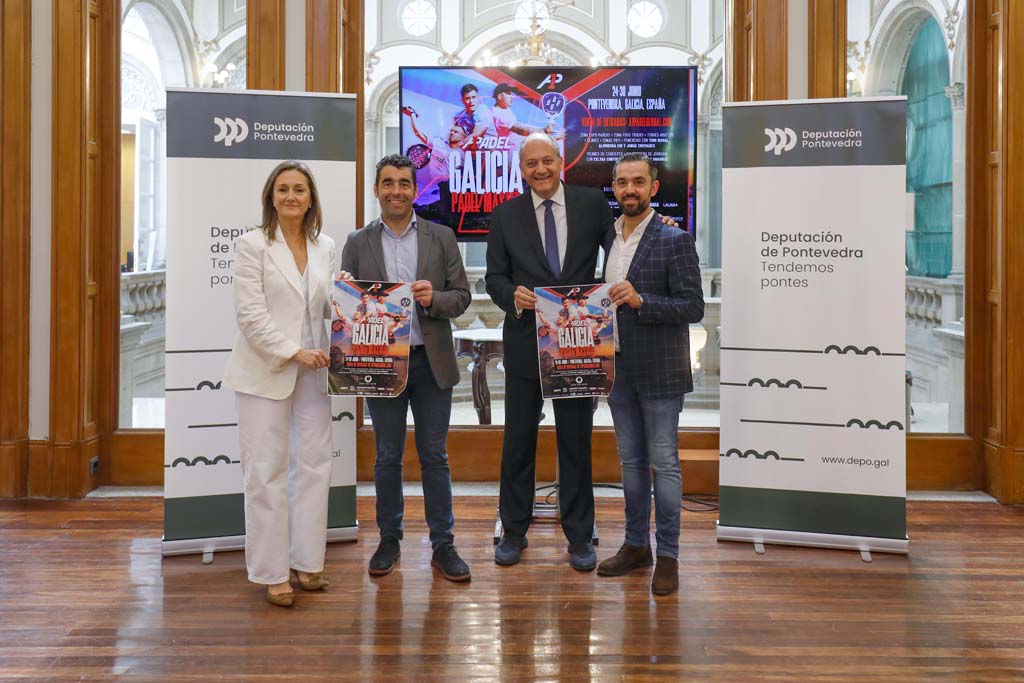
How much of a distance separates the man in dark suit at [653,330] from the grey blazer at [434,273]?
566 millimetres

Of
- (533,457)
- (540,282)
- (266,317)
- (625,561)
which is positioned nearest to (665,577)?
(625,561)

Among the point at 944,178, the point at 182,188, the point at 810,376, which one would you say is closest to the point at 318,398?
the point at 182,188

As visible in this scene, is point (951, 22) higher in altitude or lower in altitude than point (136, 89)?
higher

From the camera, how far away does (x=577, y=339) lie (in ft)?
11.1

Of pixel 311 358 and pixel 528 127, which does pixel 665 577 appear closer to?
pixel 311 358

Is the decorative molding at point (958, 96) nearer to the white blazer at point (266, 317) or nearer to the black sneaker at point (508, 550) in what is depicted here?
the black sneaker at point (508, 550)

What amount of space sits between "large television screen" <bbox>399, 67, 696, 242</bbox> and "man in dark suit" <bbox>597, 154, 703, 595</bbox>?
1271mm

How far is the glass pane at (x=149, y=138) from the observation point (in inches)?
193

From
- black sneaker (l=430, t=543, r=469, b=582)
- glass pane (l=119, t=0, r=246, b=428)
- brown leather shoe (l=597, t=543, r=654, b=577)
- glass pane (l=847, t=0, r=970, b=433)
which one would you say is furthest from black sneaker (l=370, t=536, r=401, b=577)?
glass pane (l=847, t=0, r=970, b=433)

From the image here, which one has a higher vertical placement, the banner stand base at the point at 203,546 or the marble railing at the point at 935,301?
the marble railing at the point at 935,301

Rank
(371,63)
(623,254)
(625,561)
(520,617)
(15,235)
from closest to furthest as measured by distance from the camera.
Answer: (520,617) → (623,254) → (625,561) → (15,235) → (371,63)

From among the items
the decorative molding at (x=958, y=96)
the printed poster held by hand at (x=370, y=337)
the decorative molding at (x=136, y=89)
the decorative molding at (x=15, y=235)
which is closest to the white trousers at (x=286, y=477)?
the printed poster held by hand at (x=370, y=337)

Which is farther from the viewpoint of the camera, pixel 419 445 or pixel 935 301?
pixel 935 301

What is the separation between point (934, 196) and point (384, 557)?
11.3 ft
